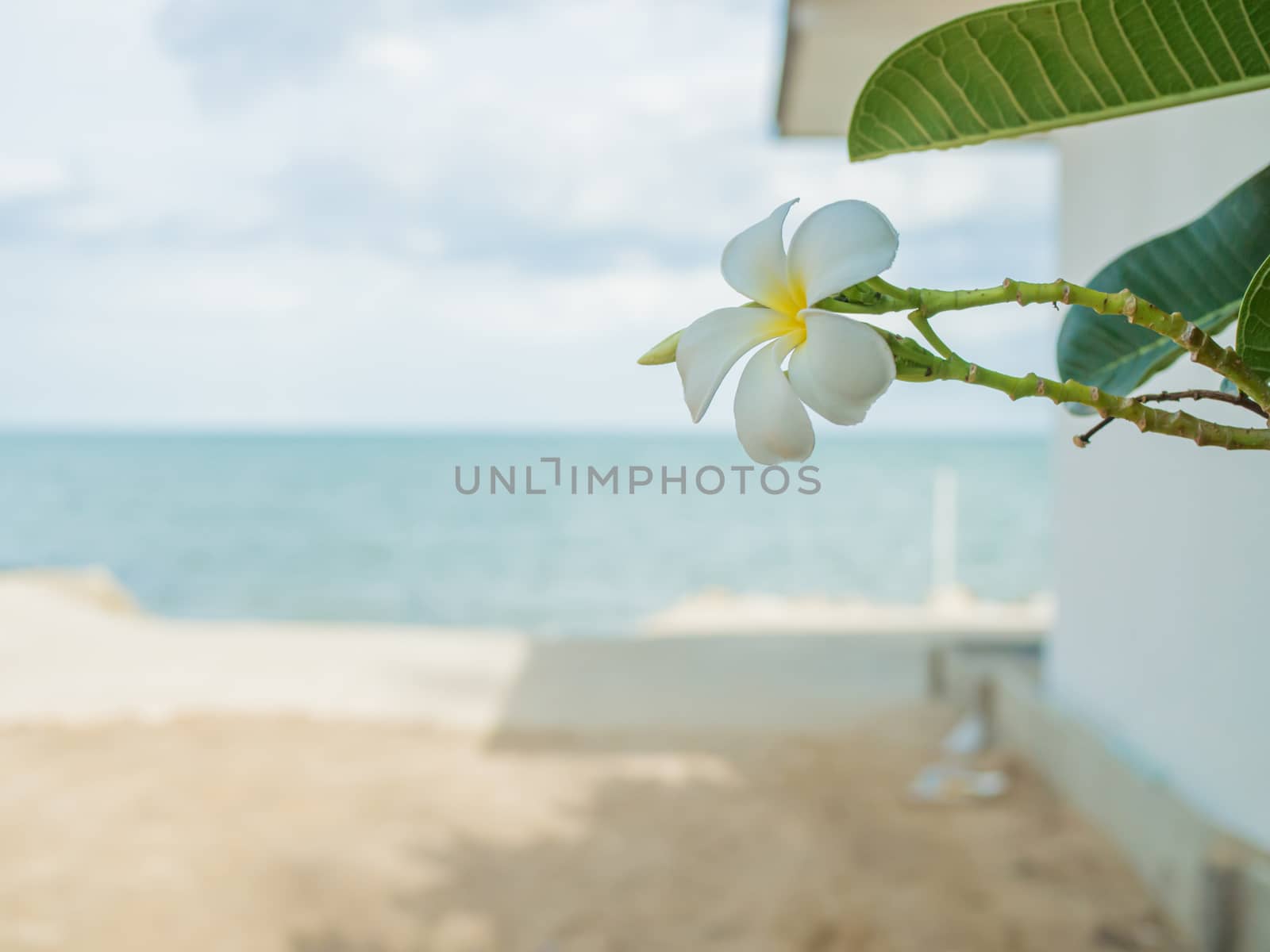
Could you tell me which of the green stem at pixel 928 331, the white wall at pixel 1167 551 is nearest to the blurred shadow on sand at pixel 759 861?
the white wall at pixel 1167 551

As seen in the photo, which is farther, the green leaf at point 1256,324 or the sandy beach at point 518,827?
the sandy beach at point 518,827

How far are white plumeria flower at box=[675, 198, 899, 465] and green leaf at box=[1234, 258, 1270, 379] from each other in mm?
111

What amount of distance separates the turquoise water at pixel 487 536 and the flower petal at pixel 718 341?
6117mm

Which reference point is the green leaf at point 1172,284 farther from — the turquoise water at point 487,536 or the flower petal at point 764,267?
the turquoise water at point 487,536

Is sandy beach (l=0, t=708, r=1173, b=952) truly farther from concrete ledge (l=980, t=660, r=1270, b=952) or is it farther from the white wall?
the white wall

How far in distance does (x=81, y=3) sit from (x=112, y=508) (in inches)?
424

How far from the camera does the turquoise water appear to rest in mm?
13156

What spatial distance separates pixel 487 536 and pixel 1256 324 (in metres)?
18.8

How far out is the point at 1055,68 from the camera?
0.96 feet

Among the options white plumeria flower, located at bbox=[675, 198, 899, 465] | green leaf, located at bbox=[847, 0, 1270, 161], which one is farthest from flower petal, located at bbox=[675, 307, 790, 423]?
green leaf, located at bbox=[847, 0, 1270, 161]

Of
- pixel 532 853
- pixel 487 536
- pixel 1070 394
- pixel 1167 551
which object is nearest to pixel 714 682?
pixel 532 853

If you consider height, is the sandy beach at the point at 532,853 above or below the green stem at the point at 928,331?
below

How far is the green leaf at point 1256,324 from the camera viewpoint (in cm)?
26

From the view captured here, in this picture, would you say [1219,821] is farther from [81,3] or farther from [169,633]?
[81,3]
